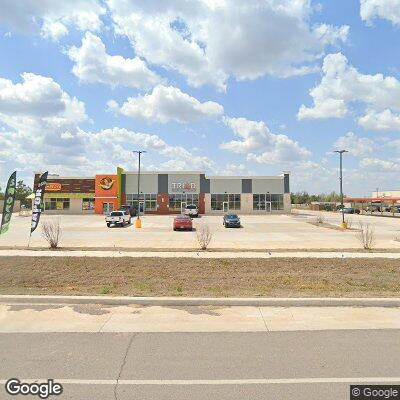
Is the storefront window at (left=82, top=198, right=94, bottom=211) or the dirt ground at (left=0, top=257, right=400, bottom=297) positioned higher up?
the storefront window at (left=82, top=198, right=94, bottom=211)

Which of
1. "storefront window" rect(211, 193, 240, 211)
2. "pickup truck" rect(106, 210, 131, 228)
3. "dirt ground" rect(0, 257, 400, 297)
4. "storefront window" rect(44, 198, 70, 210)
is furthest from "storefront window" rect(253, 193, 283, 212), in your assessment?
"dirt ground" rect(0, 257, 400, 297)

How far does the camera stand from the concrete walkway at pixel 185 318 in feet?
23.1

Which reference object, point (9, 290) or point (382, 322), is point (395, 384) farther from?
point (9, 290)

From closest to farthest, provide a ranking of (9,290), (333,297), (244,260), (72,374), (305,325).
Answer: (72,374) → (305,325) → (333,297) → (9,290) → (244,260)

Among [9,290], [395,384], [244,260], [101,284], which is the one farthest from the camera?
[244,260]

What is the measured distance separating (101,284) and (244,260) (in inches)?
239

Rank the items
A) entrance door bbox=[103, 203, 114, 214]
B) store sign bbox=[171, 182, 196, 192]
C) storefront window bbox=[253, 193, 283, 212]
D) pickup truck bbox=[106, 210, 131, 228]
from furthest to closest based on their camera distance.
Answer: storefront window bbox=[253, 193, 283, 212] < store sign bbox=[171, 182, 196, 192] < entrance door bbox=[103, 203, 114, 214] < pickup truck bbox=[106, 210, 131, 228]

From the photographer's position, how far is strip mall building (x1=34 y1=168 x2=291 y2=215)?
64.4 metres

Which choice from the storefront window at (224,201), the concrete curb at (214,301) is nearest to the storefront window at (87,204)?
the storefront window at (224,201)

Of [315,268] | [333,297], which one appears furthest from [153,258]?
[333,297]

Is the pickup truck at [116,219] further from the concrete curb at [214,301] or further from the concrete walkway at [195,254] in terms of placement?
the concrete curb at [214,301]

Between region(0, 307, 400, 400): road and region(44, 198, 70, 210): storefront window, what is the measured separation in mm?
61139

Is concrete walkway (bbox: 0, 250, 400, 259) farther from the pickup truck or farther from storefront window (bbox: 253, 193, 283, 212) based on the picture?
storefront window (bbox: 253, 193, 283, 212)

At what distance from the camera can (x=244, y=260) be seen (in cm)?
1509
